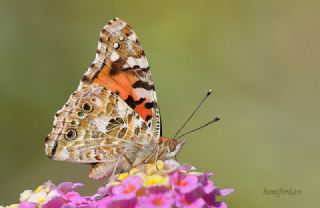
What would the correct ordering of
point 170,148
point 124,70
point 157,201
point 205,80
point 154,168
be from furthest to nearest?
1. point 205,80
2. point 124,70
3. point 170,148
4. point 154,168
5. point 157,201

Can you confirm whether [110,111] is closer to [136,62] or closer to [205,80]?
[136,62]

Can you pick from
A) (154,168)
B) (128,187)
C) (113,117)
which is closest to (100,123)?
(113,117)

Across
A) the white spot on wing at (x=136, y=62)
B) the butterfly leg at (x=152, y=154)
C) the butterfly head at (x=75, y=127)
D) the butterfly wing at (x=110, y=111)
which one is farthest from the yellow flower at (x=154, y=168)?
the white spot on wing at (x=136, y=62)

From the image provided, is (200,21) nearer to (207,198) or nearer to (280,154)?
(280,154)

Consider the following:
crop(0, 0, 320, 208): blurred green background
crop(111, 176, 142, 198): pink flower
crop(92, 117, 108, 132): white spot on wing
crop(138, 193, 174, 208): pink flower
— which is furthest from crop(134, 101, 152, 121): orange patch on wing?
crop(0, 0, 320, 208): blurred green background

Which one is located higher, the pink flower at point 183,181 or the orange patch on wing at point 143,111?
the orange patch on wing at point 143,111

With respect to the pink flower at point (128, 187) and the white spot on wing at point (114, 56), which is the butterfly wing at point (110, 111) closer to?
the white spot on wing at point (114, 56)

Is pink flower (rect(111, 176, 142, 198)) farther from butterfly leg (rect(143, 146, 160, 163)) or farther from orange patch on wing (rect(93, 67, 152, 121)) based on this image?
orange patch on wing (rect(93, 67, 152, 121))
